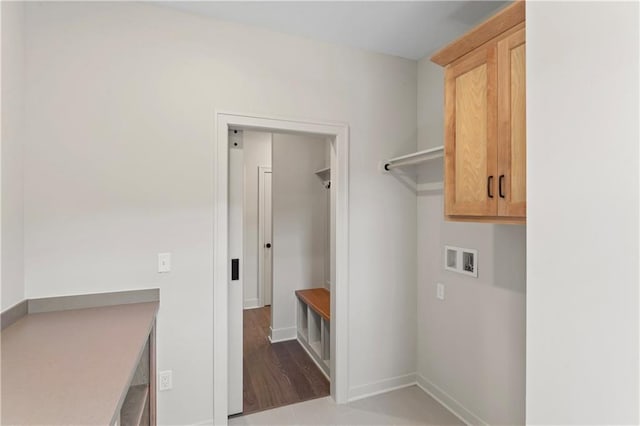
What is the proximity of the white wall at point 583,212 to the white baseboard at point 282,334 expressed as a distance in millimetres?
2739

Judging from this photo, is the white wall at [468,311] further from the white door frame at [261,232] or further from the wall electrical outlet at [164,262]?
the white door frame at [261,232]

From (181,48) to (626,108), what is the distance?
213 cm

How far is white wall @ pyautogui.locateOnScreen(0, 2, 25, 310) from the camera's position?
4.65ft

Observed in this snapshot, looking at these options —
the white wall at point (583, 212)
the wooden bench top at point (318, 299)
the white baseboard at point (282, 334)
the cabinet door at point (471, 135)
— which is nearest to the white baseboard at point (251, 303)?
the white baseboard at point (282, 334)

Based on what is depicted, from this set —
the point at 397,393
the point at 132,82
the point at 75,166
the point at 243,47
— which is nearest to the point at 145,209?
the point at 75,166

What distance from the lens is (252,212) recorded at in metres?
4.45

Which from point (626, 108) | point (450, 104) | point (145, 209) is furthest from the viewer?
point (145, 209)

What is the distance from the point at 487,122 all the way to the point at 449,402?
1994 mm

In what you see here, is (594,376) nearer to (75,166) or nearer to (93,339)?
(93,339)

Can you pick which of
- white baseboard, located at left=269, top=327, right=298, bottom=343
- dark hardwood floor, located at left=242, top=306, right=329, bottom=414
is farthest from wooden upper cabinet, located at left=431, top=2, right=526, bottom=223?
white baseboard, located at left=269, top=327, right=298, bottom=343

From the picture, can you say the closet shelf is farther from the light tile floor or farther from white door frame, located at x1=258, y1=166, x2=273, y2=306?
white door frame, located at x1=258, y1=166, x2=273, y2=306

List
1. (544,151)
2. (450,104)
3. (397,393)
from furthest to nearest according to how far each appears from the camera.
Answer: (397,393)
(450,104)
(544,151)

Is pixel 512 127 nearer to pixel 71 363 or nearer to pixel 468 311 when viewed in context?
pixel 468 311

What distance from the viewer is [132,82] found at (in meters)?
1.79
